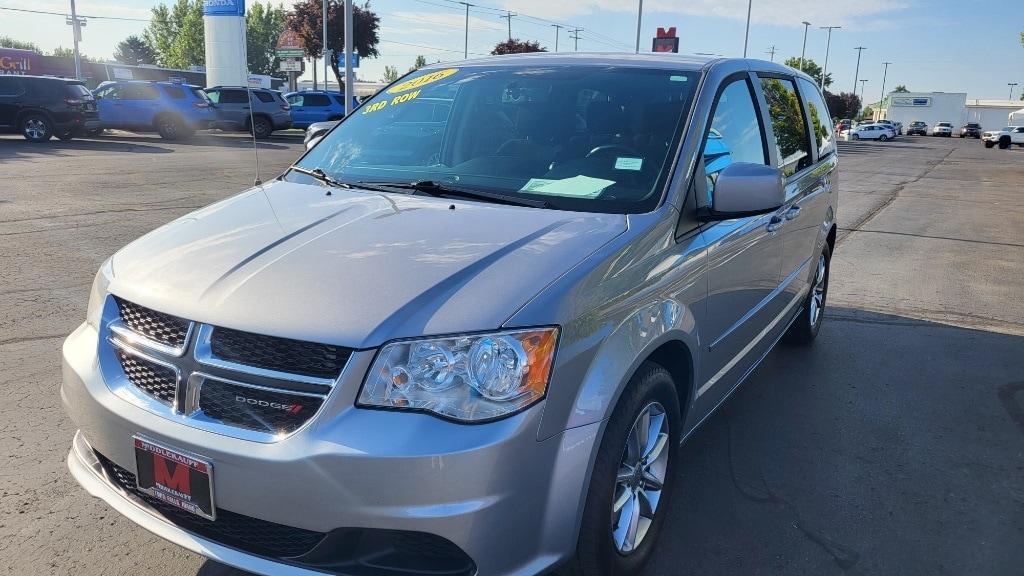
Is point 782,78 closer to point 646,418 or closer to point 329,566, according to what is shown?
point 646,418

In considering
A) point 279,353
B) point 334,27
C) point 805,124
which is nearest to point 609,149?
point 279,353

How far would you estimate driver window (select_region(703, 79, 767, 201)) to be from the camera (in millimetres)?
3238

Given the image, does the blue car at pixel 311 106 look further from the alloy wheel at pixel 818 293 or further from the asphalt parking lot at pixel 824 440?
the alloy wheel at pixel 818 293

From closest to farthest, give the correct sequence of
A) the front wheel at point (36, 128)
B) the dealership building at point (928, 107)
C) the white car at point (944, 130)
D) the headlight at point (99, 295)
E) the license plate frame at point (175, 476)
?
the license plate frame at point (175, 476)
the headlight at point (99, 295)
the front wheel at point (36, 128)
the white car at point (944, 130)
the dealership building at point (928, 107)

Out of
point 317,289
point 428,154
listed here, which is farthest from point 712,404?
point 317,289

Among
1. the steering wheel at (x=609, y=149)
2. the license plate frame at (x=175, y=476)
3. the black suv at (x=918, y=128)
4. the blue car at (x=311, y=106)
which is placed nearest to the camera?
the license plate frame at (x=175, y=476)

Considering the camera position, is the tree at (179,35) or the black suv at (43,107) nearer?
the black suv at (43,107)

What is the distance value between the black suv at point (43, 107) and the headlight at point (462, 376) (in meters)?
21.8

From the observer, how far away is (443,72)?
13.1ft

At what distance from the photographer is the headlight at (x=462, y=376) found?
2018 millimetres

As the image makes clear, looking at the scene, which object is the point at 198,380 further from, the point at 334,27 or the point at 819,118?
the point at 334,27

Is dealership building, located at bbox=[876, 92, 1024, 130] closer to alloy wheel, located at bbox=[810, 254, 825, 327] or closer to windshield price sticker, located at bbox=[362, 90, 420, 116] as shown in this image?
alloy wheel, located at bbox=[810, 254, 825, 327]

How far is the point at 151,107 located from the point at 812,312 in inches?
899

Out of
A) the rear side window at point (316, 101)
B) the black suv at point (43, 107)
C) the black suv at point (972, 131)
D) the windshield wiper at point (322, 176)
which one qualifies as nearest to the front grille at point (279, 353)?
the windshield wiper at point (322, 176)
